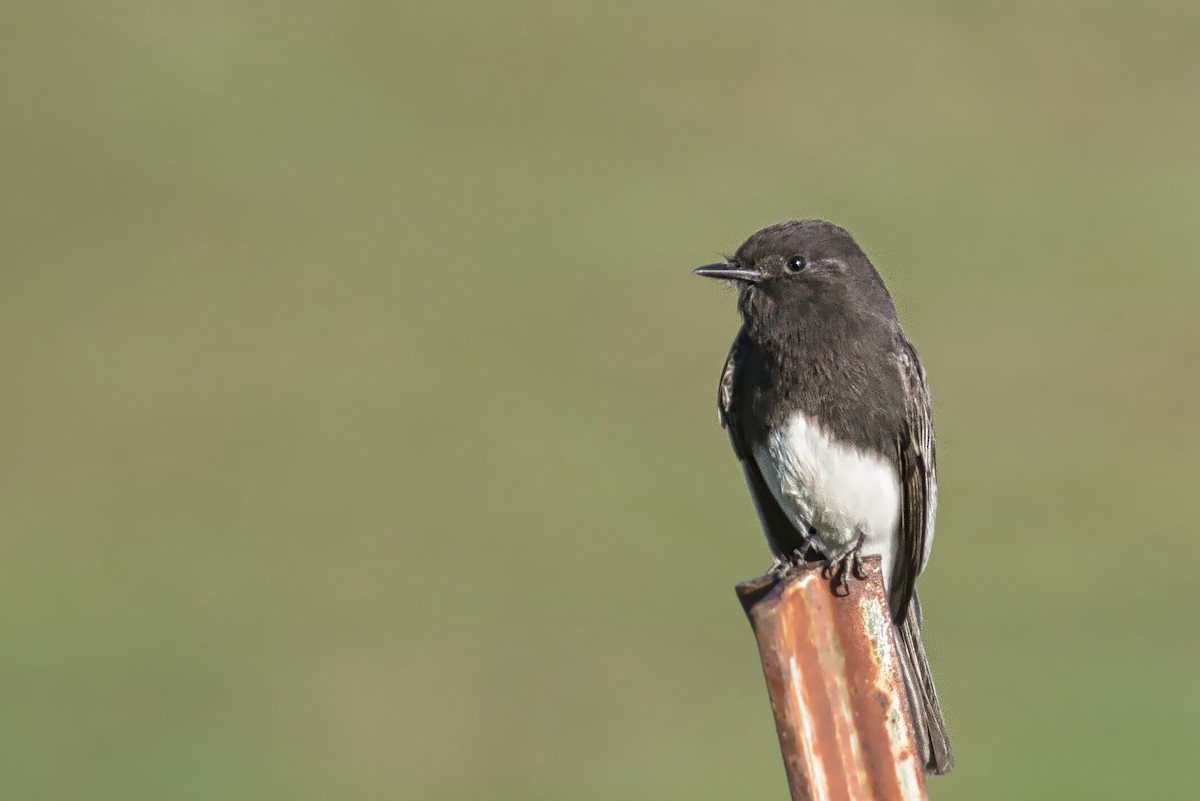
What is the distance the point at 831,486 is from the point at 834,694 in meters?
3.33

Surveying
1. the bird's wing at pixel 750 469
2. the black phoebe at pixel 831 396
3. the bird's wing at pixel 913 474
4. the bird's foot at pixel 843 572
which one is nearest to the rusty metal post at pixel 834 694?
the bird's foot at pixel 843 572

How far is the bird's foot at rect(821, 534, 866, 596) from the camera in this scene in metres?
3.88

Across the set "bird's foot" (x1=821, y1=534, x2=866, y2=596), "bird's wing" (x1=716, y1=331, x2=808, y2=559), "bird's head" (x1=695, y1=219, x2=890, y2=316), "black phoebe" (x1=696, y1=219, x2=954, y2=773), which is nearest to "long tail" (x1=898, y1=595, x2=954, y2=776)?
"black phoebe" (x1=696, y1=219, x2=954, y2=773)

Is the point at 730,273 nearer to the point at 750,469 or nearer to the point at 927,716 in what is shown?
the point at 750,469

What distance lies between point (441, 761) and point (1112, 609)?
5.82 m

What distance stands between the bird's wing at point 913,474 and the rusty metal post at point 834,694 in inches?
123

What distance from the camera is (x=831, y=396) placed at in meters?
6.64

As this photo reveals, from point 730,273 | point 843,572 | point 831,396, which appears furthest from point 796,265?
point 843,572

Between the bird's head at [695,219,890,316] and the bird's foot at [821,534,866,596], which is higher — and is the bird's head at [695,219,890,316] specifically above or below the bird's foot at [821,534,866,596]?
above

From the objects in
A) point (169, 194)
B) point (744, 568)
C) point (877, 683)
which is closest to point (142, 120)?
point (169, 194)

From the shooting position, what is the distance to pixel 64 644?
1600 cm

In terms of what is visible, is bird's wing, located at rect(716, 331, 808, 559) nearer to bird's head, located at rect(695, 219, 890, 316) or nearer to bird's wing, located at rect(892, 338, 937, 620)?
bird's head, located at rect(695, 219, 890, 316)

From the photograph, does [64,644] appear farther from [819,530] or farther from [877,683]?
[877,683]

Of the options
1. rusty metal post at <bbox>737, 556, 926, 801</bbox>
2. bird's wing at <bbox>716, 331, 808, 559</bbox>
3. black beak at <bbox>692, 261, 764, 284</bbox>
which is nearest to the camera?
rusty metal post at <bbox>737, 556, 926, 801</bbox>
